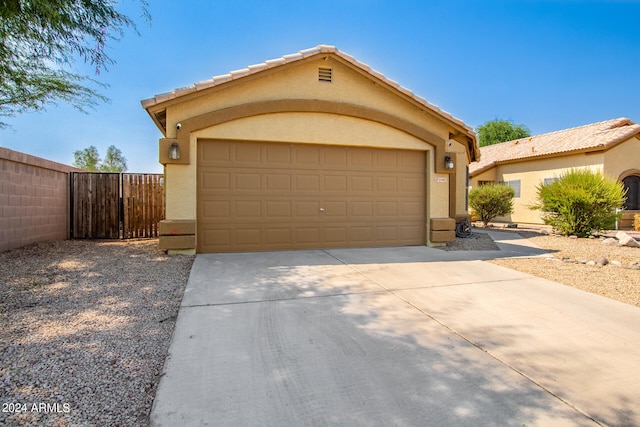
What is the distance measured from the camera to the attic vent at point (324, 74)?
28.7 feet

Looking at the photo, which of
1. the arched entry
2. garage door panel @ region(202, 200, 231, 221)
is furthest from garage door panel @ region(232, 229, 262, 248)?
the arched entry

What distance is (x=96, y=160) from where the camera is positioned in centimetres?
3397

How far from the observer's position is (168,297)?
481 centimetres

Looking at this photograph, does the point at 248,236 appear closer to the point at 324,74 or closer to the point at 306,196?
the point at 306,196

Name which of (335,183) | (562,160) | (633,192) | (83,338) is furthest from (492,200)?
(83,338)

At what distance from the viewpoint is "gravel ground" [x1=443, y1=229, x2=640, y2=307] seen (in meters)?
5.52

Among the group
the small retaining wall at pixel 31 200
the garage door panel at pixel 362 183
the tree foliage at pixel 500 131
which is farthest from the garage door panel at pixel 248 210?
the tree foliage at pixel 500 131

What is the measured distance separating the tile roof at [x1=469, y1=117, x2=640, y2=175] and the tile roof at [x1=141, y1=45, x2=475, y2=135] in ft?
36.1

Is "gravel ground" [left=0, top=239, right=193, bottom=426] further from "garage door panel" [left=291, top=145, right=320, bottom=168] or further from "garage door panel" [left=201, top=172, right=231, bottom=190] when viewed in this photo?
"garage door panel" [left=291, top=145, right=320, bottom=168]

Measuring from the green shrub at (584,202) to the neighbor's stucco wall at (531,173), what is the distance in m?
3.75

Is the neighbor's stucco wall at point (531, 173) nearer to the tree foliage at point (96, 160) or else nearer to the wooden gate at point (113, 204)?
the wooden gate at point (113, 204)

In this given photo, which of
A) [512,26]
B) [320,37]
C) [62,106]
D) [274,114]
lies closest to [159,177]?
[62,106]

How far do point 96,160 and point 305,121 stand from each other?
110 feet

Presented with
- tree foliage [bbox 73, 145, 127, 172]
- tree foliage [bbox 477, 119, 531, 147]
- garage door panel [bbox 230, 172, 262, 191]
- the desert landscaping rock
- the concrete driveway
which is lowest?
the concrete driveway
